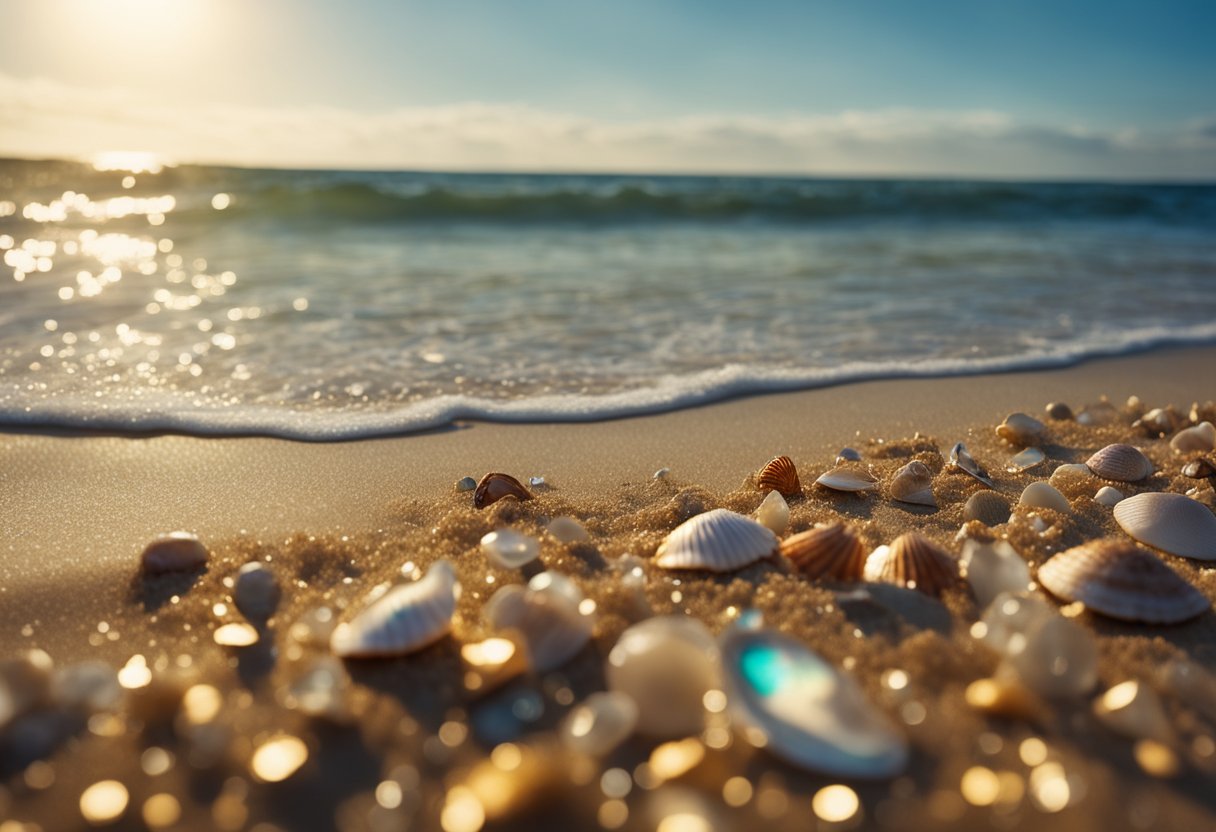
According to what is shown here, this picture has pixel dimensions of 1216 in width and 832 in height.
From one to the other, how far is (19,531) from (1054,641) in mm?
2496

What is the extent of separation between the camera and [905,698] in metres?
1.46

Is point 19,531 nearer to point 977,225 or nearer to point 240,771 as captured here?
point 240,771

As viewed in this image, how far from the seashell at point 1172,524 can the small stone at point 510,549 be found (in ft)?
5.14

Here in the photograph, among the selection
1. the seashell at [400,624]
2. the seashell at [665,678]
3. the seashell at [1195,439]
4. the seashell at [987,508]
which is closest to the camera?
the seashell at [665,678]

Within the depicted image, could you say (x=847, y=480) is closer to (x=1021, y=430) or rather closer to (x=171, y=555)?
(x=1021, y=430)

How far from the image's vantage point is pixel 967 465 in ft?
8.68

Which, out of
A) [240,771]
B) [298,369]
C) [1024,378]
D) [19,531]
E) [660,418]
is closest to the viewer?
[240,771]

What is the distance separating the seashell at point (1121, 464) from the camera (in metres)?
2.62

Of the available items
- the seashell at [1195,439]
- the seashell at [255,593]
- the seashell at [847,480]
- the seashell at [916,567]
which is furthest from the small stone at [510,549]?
the seashell at [1195,439]

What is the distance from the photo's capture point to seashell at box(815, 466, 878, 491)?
8.20ft

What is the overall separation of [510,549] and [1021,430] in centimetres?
205

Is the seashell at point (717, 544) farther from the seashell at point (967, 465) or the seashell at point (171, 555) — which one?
the seashell at point (171, 555)

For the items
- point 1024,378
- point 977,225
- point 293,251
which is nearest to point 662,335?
point 1024,378

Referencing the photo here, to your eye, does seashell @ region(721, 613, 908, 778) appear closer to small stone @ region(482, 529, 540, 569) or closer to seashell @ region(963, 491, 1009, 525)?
small stone @ region(482, 529, 540, 569)
